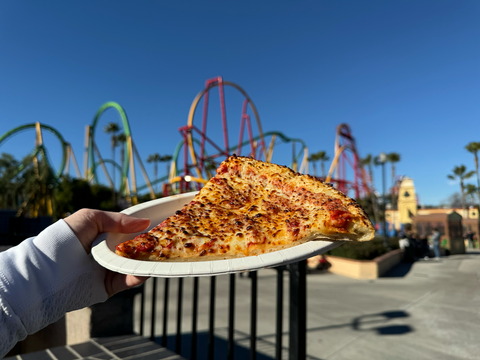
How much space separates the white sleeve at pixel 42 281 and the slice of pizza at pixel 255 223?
1.23 feet

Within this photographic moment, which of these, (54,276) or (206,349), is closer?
(54,276)

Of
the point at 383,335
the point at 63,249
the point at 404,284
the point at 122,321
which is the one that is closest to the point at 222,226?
the point at 63,249

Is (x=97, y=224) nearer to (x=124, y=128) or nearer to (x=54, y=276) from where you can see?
(x=54, y=276)

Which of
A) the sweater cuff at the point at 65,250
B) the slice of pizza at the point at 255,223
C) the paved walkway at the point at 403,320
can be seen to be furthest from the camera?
the paved walkway at the point at 403,320

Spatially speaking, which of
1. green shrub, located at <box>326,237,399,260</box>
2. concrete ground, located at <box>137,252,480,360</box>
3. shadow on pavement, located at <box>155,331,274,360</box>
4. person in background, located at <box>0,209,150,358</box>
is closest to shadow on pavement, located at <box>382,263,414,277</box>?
green shrub, located at <box>326,237,399,260</box>

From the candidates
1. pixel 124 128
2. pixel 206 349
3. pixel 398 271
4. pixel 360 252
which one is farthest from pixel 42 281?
pixel 124 128

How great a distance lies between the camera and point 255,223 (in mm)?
1049

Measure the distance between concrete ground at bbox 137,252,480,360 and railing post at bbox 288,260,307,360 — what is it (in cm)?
192

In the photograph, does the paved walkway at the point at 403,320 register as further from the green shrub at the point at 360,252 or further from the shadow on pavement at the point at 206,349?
the green shrub at the point at 360,252

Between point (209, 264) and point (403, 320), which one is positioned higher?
point (209, 264)

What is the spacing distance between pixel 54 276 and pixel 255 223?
2.54ft

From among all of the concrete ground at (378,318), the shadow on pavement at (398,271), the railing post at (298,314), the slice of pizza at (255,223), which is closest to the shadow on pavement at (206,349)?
the concrete ground at (378,318)

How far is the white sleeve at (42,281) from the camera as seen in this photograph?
1.02 metres

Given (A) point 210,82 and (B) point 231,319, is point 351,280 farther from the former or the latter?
(A) point 210,82
